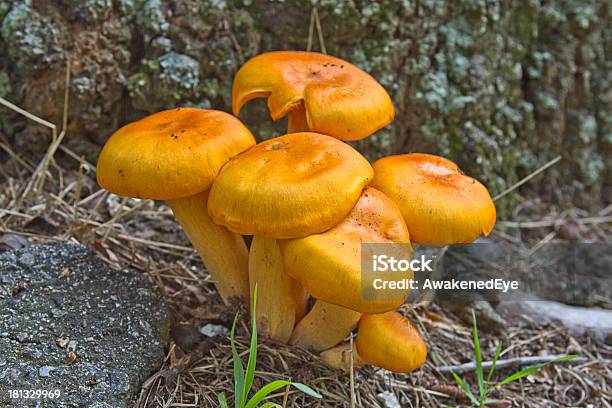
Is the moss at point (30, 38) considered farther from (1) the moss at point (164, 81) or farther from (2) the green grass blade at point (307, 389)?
(2) the green grass blade at point (307, 389)

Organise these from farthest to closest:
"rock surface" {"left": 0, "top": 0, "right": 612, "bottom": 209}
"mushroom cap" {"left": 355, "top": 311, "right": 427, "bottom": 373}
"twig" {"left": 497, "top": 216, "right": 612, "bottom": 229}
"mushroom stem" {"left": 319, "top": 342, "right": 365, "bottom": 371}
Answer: "twig" {"left": 497, "top": 216, "right": 612, "bottom": 229}
"rock surface" {"left": 0, "top": 0, "right": 612, "bottom": 209}
"mushroom stem" {"left": 319, "top": 342, "right": 365, "bottom": 371}
"mushroom cap" {"left": 355, "top": 311, "right": 427, "bottom": 373}

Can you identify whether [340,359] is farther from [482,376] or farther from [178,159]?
[178,159]

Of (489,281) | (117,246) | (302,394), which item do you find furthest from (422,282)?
(117,246)

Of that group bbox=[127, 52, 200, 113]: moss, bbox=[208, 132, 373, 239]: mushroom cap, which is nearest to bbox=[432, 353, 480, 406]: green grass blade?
bbox=[208, 132, 373, 239]: mushroom cap

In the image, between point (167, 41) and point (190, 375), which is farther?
point (167, 41)

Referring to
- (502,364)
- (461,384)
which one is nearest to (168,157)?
(461,384)

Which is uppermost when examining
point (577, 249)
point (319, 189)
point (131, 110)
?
point (319, 189)

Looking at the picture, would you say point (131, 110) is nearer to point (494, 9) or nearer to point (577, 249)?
point (494, 9)

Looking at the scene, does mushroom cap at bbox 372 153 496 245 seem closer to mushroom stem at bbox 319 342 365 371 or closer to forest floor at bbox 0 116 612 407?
mushroom stem at bbox 319 342 365 371
